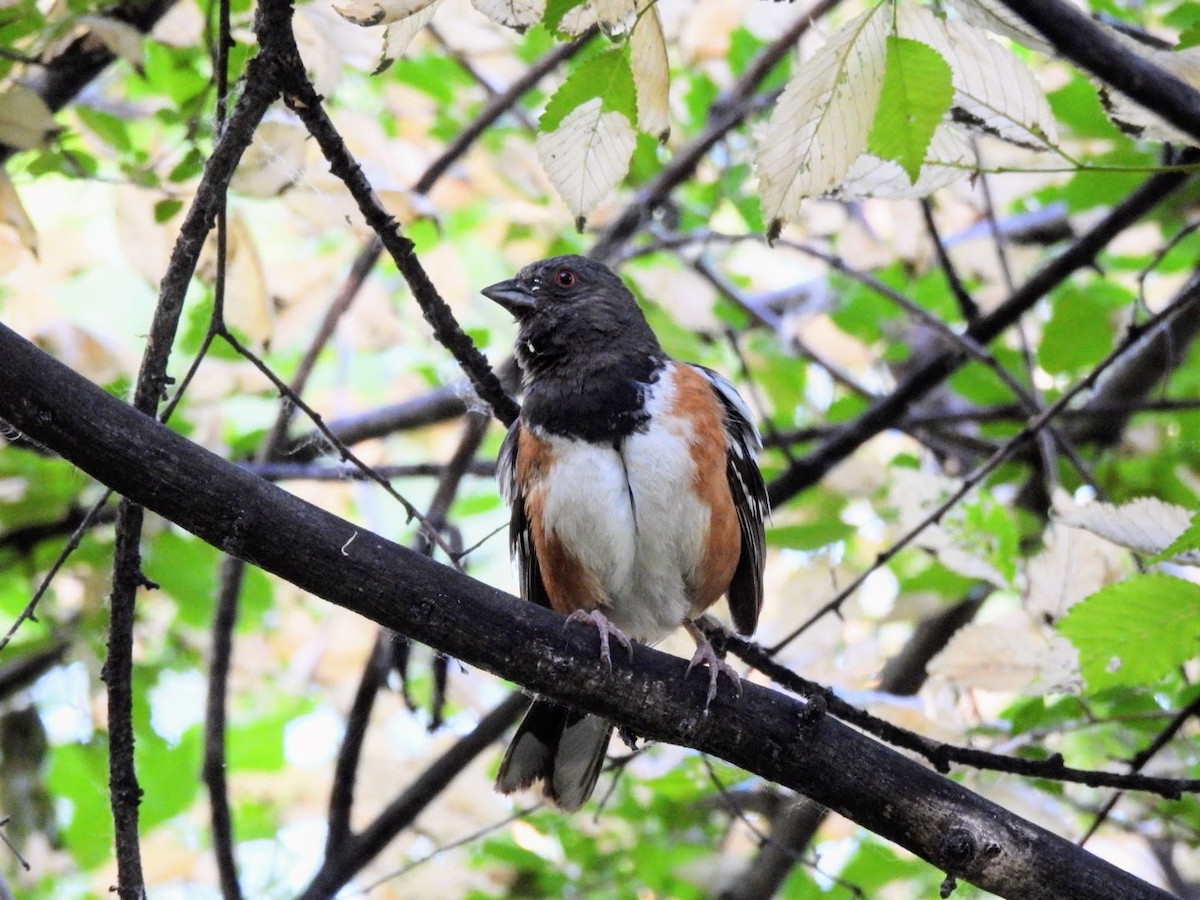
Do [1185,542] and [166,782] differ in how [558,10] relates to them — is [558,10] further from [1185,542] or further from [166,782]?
[166,782]

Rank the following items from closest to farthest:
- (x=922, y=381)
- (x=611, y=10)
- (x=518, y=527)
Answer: (x=611, y=10) < (x=518, y=527) < (x=922, y=381)

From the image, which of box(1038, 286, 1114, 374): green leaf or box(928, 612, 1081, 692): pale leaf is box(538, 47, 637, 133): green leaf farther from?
box(1038, 286, 1114, 374): green leaf

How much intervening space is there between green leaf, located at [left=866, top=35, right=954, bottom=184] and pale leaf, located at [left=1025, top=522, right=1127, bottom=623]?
4.30 ft

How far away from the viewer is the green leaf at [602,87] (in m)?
2.09

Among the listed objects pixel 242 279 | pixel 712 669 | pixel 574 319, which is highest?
pixel 574 319

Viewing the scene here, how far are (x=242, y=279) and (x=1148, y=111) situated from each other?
210cm

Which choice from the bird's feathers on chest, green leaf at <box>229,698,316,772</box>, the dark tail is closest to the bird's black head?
the bird's feathers on chest

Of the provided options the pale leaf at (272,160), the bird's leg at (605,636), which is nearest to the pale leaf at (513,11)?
the bird's leg at (605,636)

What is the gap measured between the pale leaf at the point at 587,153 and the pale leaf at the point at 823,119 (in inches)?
10.6

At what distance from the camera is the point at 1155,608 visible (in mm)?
2295

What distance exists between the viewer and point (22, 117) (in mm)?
2678

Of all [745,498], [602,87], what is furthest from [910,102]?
[745,498]

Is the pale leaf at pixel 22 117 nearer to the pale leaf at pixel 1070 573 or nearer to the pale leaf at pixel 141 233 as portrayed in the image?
the pale leaf at pixel 141 233

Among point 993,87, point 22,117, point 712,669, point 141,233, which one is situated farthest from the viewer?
point 141,233
